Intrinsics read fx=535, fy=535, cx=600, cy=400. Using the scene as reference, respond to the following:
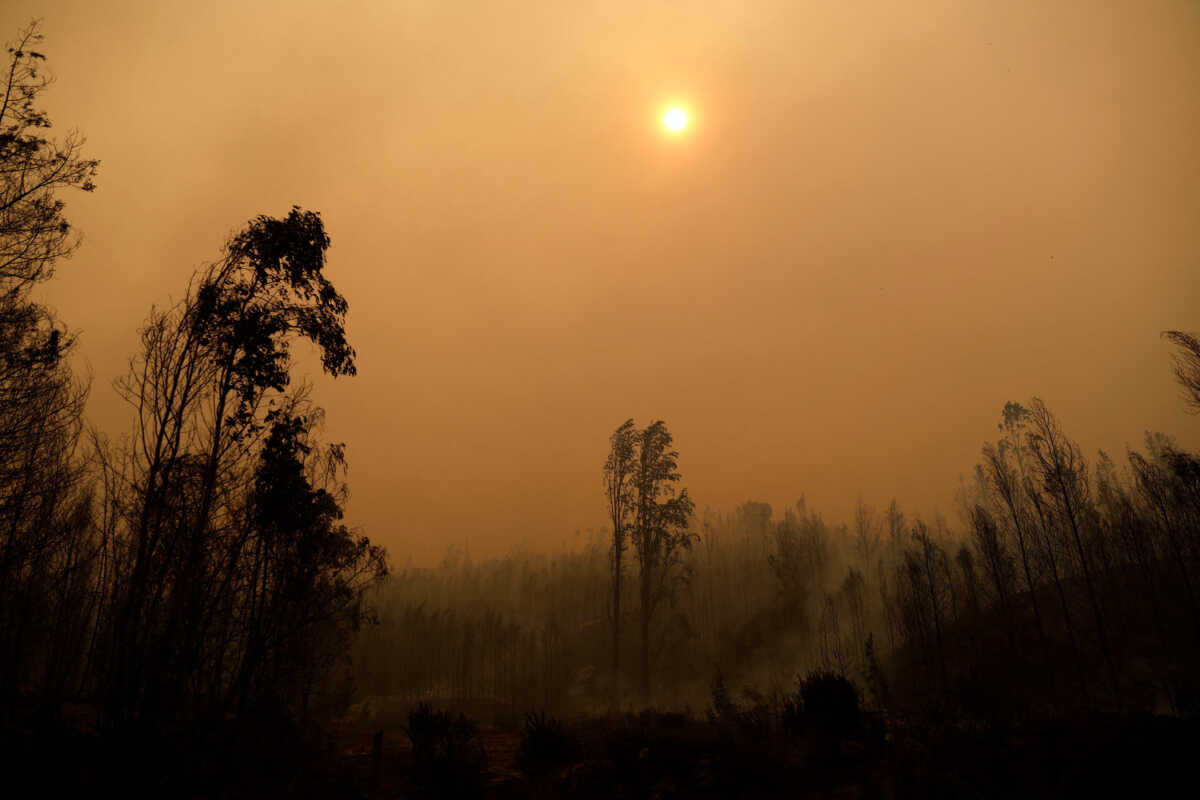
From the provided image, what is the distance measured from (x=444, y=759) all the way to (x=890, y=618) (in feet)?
188

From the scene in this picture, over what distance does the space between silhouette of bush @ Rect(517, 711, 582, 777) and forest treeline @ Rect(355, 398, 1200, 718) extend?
831 cm

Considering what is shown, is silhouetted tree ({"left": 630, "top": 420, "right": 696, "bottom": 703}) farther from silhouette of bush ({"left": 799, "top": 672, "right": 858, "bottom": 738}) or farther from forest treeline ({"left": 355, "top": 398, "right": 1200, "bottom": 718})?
silhouette of bush ({"left": 799, "top": 672, "right": 858, "bottom": 738})

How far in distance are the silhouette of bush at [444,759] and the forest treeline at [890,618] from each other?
31.2 feet

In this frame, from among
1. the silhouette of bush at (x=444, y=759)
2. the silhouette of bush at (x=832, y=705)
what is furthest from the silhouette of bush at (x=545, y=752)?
the silhouette of bush at (x=832, y=705)

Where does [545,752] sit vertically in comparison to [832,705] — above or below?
below

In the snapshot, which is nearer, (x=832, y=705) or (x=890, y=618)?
(x=832, y=705)

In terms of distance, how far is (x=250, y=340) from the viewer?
1047 centimetres

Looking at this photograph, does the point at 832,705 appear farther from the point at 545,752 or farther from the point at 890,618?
the point at 890,618

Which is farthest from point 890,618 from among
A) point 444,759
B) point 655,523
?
point 444,759

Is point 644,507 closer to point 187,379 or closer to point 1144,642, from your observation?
point 187,379

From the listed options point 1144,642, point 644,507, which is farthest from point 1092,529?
point 644,507

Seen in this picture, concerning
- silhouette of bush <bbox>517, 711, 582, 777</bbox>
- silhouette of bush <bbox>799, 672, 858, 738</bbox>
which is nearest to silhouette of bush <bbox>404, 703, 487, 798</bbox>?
silhouette of bush <bbox>517, 711, 582, 777</bbox>

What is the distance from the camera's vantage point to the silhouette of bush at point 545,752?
11.4 m

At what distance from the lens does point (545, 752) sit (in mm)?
12016
